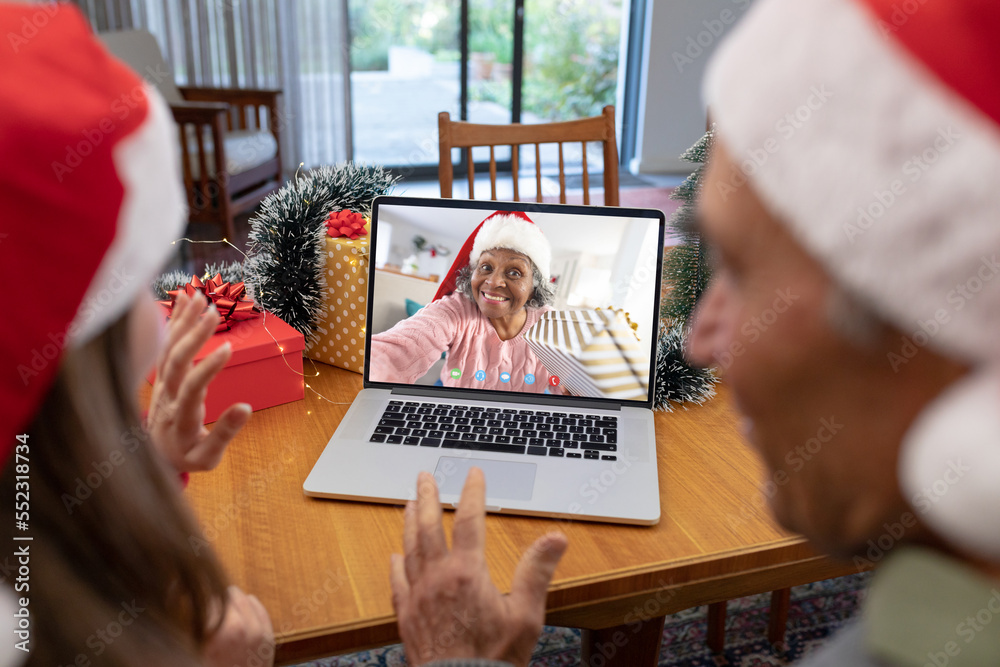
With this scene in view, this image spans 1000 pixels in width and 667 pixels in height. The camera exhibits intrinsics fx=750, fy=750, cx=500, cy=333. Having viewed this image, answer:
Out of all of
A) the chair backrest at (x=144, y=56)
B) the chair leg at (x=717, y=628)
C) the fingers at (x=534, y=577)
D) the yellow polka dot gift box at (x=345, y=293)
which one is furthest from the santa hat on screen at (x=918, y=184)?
the chair backrest at (x=144, y=56)

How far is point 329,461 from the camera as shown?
0.86 metres

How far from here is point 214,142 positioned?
3.22 meters

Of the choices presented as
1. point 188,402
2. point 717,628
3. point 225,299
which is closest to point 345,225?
point 225,299

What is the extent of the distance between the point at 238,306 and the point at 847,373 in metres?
0.85

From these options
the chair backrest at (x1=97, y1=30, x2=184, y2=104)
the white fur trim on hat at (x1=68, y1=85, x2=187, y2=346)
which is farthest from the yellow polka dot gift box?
the chair backrest at (x1=97, y1=30, x2=184, y2=104)

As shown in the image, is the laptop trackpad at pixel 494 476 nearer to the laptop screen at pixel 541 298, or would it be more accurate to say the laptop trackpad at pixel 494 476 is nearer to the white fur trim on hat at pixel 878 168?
the laptop screen at pixel 541 298

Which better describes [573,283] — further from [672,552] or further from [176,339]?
[176,339]

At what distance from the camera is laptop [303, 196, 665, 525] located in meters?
0.97

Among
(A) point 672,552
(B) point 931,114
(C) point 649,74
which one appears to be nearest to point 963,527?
(B) point 931,114

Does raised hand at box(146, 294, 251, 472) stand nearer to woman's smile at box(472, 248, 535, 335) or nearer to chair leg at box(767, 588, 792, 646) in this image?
woman's smile at box(472, 248, 535, 335)

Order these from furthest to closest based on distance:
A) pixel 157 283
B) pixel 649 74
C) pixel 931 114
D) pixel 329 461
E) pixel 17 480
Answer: pixel 649 74 → pixel 157 283 → pixel 329 461 → pixel 17 480 → pixel 931 114

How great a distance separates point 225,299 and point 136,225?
561 millimetres

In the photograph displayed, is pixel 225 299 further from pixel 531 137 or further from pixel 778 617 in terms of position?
pixel 778 617

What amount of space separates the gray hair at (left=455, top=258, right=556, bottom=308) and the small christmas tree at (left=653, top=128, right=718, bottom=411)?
0.16 m
